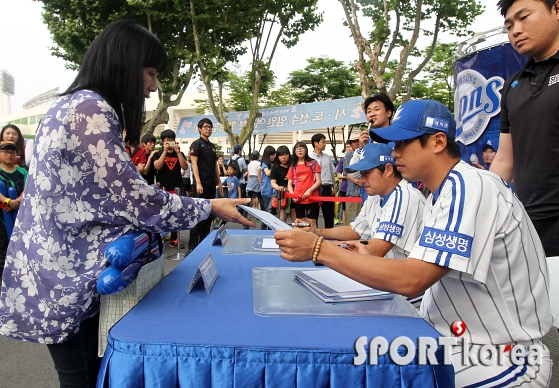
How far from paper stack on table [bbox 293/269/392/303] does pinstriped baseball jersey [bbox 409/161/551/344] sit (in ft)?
0.78

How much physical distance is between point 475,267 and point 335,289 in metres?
0.45

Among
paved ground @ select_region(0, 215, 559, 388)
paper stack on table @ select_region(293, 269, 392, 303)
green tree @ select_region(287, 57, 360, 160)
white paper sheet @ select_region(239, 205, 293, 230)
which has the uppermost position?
green tree @ select_region(287, 57, 360, 160)

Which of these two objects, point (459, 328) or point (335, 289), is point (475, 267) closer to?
point (459, 328)

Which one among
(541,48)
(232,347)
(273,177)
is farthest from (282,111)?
(232,347)

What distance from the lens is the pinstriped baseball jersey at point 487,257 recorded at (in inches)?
44.7

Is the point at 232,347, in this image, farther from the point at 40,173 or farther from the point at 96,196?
the point at 40,173

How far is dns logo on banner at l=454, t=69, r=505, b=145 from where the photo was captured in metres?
6.38

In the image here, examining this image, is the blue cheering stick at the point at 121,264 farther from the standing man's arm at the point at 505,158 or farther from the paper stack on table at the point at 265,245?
the standing man's arm at the point at 505,158

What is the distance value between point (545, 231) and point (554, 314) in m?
0.47

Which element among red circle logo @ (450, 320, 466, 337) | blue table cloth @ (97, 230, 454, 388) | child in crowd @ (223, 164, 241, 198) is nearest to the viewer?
blue table cloth @ (97, 230, 454, 388)

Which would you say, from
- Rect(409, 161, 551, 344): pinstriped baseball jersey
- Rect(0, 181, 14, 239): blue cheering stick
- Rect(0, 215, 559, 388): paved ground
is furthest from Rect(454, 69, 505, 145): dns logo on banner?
Rect(0, 181, 14, 239): blue cheering stick

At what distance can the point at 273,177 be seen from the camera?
6.77m

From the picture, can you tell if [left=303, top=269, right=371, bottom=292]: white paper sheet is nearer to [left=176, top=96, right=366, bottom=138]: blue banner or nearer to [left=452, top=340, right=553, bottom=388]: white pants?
[left=452, top=340, right=553, bottom=388]: white pants

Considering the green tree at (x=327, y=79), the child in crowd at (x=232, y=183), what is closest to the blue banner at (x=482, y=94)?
the child in crowd at (x=232, y=183)
